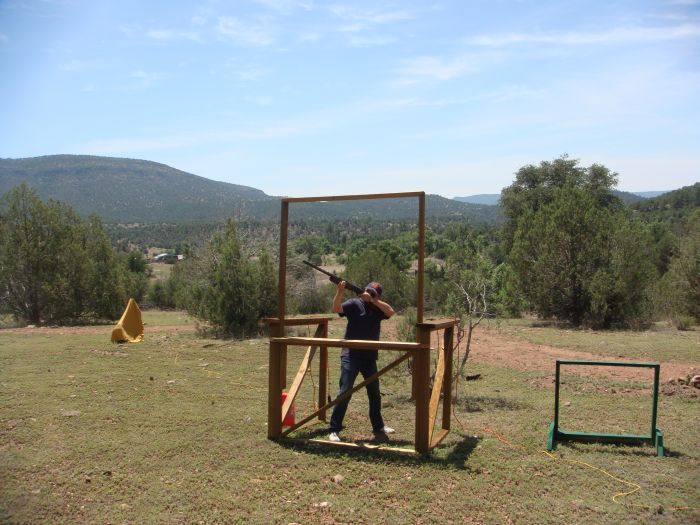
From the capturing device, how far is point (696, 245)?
22.1m

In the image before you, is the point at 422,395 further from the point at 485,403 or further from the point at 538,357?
the point at 538,357

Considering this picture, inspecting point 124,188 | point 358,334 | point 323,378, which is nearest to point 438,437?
point 358,334

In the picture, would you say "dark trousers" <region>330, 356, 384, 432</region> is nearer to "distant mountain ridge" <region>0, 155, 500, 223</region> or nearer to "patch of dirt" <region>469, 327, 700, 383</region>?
"patch of dirt" <region>469, 327, 700, 383</region>

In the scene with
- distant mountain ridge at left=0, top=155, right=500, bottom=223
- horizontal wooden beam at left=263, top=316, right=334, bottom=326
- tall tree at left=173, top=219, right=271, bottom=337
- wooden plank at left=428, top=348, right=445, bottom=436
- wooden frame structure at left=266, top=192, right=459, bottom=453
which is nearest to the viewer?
wooden frame structure at left=266, top=192, right=459, bottom=453

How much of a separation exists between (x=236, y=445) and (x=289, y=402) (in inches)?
35.1

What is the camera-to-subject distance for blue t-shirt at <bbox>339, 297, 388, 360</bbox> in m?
6.94

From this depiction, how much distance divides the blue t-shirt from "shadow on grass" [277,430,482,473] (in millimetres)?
1025

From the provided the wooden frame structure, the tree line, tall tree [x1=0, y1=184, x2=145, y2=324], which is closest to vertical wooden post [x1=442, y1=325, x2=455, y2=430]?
the wooden frame structure

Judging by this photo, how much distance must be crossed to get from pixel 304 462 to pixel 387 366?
1.32 m

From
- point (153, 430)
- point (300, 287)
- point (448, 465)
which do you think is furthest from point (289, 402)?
point (300, 287)

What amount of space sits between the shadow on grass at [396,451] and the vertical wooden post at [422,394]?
14 centimetres

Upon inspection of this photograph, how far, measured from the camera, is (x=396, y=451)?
642 cm

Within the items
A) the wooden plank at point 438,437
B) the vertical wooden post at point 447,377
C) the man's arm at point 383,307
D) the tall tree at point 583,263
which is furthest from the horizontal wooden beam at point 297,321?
the tall tree at point 583,263

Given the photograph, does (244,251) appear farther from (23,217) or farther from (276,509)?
(276,509)
